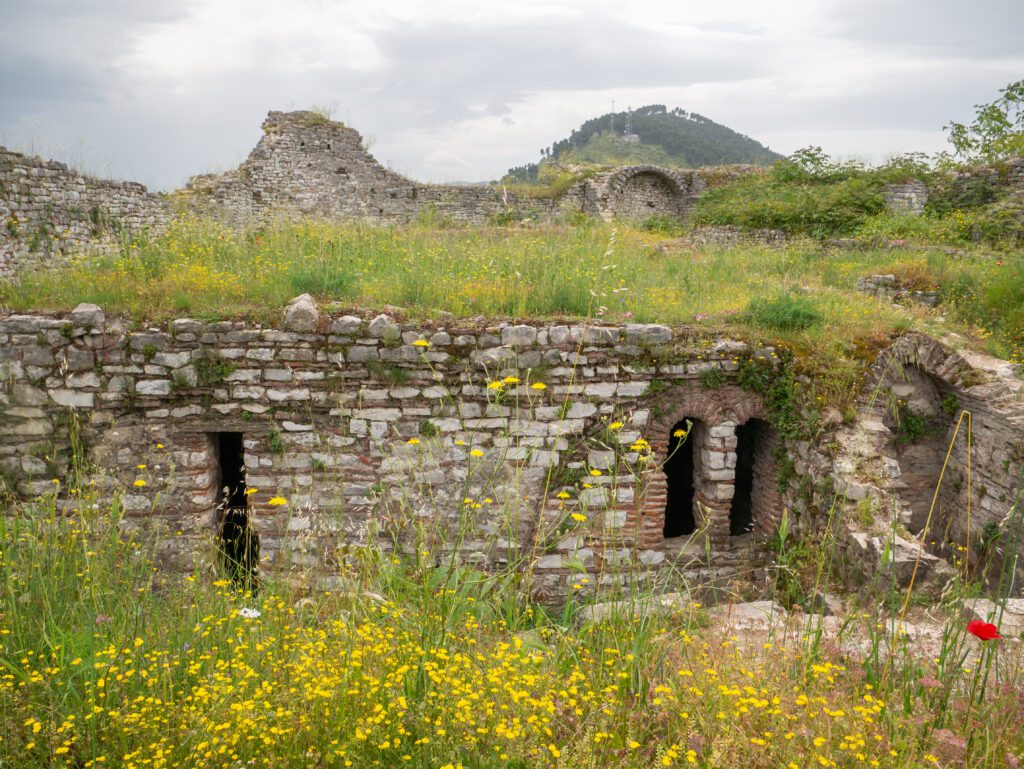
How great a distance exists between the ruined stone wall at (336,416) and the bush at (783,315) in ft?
4.57

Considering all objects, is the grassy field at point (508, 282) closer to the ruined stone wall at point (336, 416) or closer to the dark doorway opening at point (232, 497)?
the ruined stone wall at point (336, 416)

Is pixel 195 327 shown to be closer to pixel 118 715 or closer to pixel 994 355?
pixel 118 715

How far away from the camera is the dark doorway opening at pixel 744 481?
813 centimetres

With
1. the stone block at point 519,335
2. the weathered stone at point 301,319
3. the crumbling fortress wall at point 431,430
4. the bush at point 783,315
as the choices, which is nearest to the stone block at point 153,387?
the crumbling fortress wall at point 431,430

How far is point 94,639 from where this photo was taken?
352 centimetres

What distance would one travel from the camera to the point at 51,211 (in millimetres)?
11148

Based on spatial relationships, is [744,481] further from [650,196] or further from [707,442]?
[650,196]

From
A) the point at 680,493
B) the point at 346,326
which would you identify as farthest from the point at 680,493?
the point at 346,326

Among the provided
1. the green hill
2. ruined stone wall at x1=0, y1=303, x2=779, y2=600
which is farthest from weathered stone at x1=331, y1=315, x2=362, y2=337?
the green hill

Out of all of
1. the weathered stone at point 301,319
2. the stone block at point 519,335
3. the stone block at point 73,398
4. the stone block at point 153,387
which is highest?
the weathered stone at point 301,319

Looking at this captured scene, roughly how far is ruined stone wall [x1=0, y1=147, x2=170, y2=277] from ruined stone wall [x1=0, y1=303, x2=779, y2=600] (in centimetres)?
456

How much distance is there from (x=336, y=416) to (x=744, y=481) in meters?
5.33

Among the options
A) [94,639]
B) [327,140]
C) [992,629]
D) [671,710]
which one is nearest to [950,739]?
[992,629]

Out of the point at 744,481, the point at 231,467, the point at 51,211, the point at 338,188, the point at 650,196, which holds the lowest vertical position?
the point at 744,481
